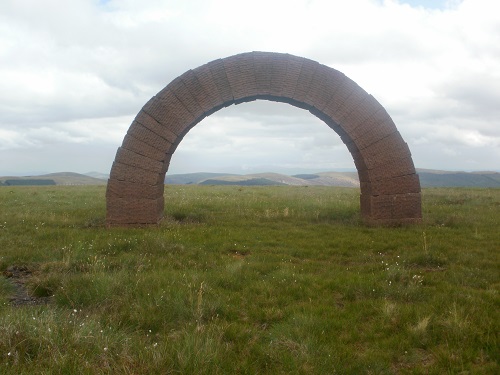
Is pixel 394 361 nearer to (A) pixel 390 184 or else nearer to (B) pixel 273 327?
(B) pixel 273 327

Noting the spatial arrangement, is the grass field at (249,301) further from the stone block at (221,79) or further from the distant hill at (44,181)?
the distant hill at (44,181)

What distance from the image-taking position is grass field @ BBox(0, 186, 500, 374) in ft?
12.8

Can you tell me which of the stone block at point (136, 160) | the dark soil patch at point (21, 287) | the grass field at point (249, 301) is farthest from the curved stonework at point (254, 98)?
the dark soil patch at point (21, 287)

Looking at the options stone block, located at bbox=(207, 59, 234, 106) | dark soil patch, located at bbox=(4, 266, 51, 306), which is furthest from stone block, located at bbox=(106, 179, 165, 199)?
dark soil patch, located at bbox=(4, 266, 51, 306)

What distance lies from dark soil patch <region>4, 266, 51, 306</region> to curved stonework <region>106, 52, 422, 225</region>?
3.69 meters

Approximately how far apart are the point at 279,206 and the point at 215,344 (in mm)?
11324

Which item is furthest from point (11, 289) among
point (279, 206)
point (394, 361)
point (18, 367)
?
point (279, 206)

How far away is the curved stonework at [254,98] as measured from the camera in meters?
10.9

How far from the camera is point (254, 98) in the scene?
11484mm

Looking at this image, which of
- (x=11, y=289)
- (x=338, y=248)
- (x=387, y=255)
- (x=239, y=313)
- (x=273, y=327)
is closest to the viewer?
Answer: (x=273, y=327)

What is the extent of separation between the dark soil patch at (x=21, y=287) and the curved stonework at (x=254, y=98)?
369 cm

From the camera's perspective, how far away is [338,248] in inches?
348

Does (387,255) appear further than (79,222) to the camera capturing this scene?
No

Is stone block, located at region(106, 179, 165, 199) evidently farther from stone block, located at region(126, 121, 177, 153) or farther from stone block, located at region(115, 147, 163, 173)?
stone block, located at region(126, 121, 177, 153)
